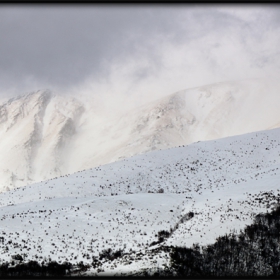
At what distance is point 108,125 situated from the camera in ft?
531

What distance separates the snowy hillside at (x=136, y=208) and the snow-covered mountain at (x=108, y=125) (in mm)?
77102

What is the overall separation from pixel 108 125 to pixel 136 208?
420 ft

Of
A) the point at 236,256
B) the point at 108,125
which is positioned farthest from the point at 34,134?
the point at 236,256

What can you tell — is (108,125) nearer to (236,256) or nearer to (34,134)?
(34,134)

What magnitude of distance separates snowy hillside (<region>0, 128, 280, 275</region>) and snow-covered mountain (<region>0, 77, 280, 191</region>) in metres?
77.1

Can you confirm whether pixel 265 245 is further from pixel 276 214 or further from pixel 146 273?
pixel 146 273

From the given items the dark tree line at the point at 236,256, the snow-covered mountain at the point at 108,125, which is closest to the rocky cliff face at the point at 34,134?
the snow-covered mountain at the point at 108,125

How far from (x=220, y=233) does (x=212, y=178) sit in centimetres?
2414

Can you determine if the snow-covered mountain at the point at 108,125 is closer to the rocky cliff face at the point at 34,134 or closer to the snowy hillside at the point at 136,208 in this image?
the rocky cliff face at the point at 34,134

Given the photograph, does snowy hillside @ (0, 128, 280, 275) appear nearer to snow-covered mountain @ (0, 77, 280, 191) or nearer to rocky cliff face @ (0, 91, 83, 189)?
snow-covered mountain @ (0, 77, 280, 191)

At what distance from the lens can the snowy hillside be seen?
25.3 meters

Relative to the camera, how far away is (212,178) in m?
49.8

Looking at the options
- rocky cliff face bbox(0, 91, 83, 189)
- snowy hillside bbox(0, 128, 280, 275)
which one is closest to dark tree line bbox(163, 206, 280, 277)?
snowy hillside bbox(0, 128, 280, 275)

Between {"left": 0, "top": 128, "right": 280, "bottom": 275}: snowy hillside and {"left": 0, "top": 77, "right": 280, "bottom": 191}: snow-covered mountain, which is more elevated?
{"left": 0, "top": 77, "right": 280, "bottom": 191}: snow-covered mountain
